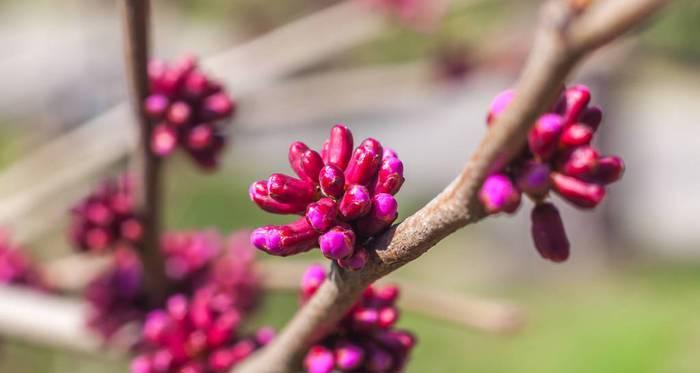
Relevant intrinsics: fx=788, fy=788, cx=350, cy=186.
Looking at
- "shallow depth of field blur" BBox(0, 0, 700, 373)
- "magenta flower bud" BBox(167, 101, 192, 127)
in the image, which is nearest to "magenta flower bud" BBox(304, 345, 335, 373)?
"magenta flower bud" BBox(167, 101, 192, 127)

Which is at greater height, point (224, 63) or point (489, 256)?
point (224, 63)

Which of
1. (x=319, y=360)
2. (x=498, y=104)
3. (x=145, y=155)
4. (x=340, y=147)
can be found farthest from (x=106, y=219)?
(x=498, y=104)

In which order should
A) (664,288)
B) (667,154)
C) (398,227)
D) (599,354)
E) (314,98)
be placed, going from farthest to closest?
1. (667,154)
2. (664,288)
3. (599,354)
4. (314,98)
5. (398,227)

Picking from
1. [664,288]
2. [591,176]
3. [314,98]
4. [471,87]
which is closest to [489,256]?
[664,288]

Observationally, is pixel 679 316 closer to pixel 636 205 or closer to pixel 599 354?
pixel 599 354

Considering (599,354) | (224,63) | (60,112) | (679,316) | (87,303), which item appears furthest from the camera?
(60,112)

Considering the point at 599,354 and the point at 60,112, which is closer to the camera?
the point at 599,354

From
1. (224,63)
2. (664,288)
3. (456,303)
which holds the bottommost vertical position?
(664,288)

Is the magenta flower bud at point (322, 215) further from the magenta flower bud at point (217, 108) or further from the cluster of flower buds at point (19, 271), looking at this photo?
the cluster of flower buds at point (19, 271)
